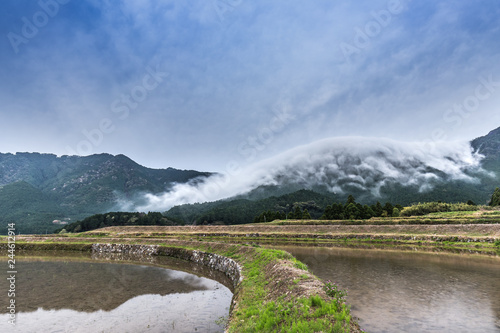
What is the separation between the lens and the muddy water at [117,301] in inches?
467

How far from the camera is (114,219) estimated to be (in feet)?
358

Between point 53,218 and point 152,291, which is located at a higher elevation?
point 53,218

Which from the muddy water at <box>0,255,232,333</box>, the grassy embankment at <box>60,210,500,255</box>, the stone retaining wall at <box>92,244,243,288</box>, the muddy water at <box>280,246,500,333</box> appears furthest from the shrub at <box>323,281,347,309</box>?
the grassy embankment at <box>60,210,500,255</box>

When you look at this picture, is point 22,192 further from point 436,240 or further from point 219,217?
point 436,240

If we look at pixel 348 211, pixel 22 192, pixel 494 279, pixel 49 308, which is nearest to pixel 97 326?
pixel 49 308

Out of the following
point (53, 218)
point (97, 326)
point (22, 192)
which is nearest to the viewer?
point (97, 326)

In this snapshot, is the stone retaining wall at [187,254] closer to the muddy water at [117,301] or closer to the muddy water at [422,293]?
the muddy water at [117,301]

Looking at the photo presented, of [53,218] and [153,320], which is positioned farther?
[53,218]

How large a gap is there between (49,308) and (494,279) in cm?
2861

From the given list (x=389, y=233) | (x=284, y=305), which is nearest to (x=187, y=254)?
(x=284, y=305)

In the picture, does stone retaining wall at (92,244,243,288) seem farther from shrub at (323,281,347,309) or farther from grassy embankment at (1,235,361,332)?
shrub at (323,281,347,309)

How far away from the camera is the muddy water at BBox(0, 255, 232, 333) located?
11.9 m

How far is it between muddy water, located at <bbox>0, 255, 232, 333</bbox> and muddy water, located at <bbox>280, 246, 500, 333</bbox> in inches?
297

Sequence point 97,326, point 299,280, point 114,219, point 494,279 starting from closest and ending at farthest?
A: 1. point 97,326
2. point 299,280
3. point 494,279
4. point 114,219
